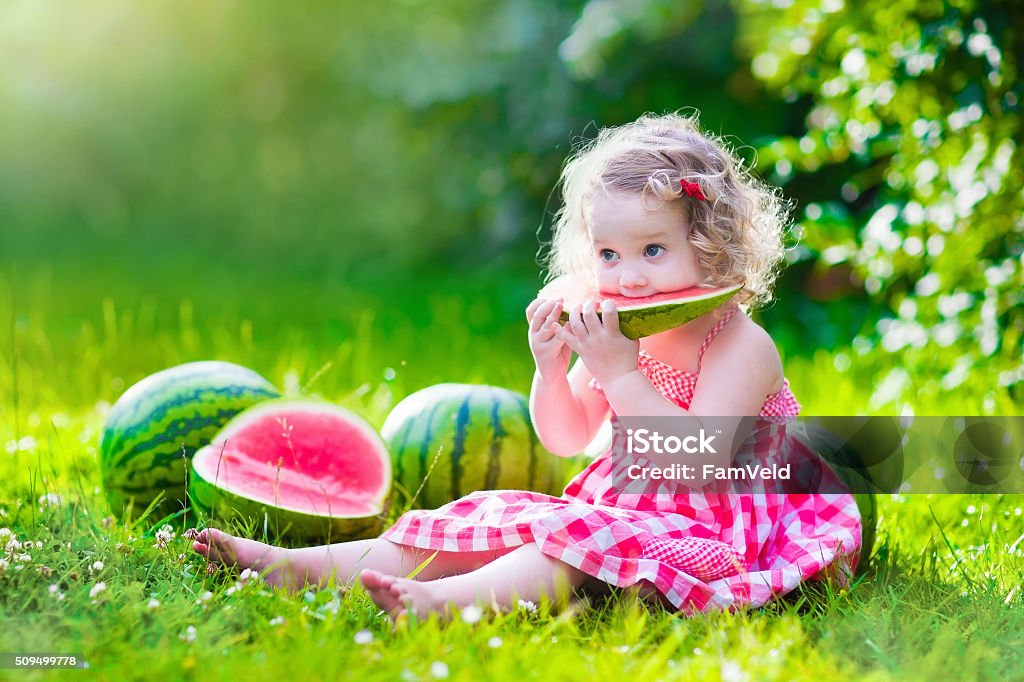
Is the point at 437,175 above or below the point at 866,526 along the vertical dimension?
above

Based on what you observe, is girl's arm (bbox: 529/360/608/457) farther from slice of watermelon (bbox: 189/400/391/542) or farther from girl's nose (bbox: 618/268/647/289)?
slice of watermelon (bbox: 189/400/391/542)

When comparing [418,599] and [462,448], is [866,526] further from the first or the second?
[418,599]

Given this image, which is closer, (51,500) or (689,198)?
(689,198)

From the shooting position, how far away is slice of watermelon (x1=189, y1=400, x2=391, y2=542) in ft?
9.54

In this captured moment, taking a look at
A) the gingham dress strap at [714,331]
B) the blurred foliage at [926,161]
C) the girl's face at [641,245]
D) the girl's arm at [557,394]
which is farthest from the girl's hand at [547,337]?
the blurred foliage at [926,161]

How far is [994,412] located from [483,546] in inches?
88.2

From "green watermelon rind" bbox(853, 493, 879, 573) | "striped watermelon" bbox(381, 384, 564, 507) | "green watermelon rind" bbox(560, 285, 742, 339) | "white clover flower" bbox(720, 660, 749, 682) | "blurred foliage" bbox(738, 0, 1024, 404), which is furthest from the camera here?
"blurred foliage" bbox(738, 0, 1024, 404)

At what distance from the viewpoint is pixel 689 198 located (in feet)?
9.05

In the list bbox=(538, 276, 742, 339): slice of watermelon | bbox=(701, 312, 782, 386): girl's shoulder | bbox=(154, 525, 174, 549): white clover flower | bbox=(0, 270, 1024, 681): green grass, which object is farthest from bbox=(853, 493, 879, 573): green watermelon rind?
bbox=(154, 525, 174, 549): white clover flower

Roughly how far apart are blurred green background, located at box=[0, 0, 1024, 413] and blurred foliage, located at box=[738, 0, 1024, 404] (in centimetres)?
1

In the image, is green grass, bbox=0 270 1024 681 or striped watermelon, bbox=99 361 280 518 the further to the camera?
striped watermelon, bbox=99 361 280 518

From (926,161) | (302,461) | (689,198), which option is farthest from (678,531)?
(926,161)

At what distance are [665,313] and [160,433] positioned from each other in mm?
1602

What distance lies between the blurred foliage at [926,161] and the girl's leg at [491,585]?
7.22ft
